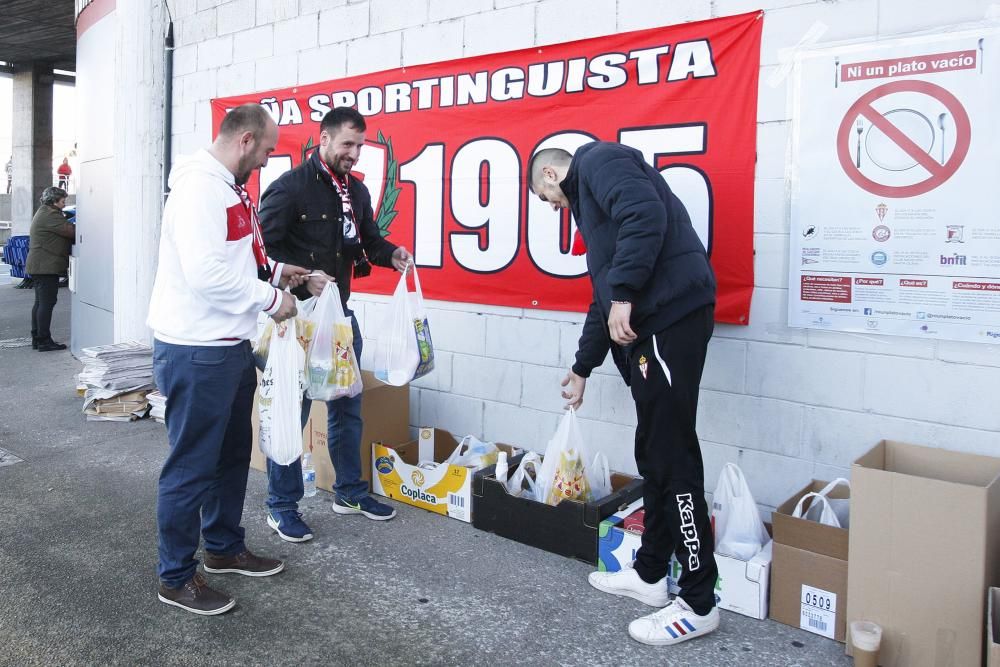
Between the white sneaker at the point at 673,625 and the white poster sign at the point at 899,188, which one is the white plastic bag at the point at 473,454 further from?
the white poster sign at the point at 899,188

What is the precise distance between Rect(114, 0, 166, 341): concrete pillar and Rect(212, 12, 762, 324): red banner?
150cm

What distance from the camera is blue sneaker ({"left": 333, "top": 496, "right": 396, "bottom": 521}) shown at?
3.86 m

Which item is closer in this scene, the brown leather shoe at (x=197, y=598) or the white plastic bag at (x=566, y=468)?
the brown leather shoe at (x=197, y=598)

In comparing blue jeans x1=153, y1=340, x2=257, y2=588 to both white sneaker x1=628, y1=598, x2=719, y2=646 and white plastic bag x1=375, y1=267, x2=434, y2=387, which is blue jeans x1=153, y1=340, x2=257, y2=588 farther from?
white sneaker x1=628, y1=598, x2=719, y2=646

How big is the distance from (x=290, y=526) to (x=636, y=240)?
2020 millimetres

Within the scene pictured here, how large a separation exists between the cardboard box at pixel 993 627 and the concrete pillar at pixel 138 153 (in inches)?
228

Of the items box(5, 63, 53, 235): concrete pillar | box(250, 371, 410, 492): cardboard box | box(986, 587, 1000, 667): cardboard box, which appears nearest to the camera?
box(986, 587, 1000, 667): cardboard box

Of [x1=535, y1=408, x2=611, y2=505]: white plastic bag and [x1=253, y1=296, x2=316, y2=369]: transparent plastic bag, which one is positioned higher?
[x1=253, y1=296, x2=316, y2=369]: transparent plastic bag

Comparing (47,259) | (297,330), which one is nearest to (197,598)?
(297,330)

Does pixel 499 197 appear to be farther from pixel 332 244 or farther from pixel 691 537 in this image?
pixel 691 537

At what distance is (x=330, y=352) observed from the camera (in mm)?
3572

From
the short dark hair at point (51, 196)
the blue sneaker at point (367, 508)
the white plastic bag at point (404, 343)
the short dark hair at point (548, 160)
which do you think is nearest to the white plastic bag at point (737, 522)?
the short dark hair at point (548, 160)

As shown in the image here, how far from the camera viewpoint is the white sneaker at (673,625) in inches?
108

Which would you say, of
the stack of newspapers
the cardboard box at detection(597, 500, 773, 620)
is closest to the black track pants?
the cardboard box at detection(597, 500, 773, 620)
